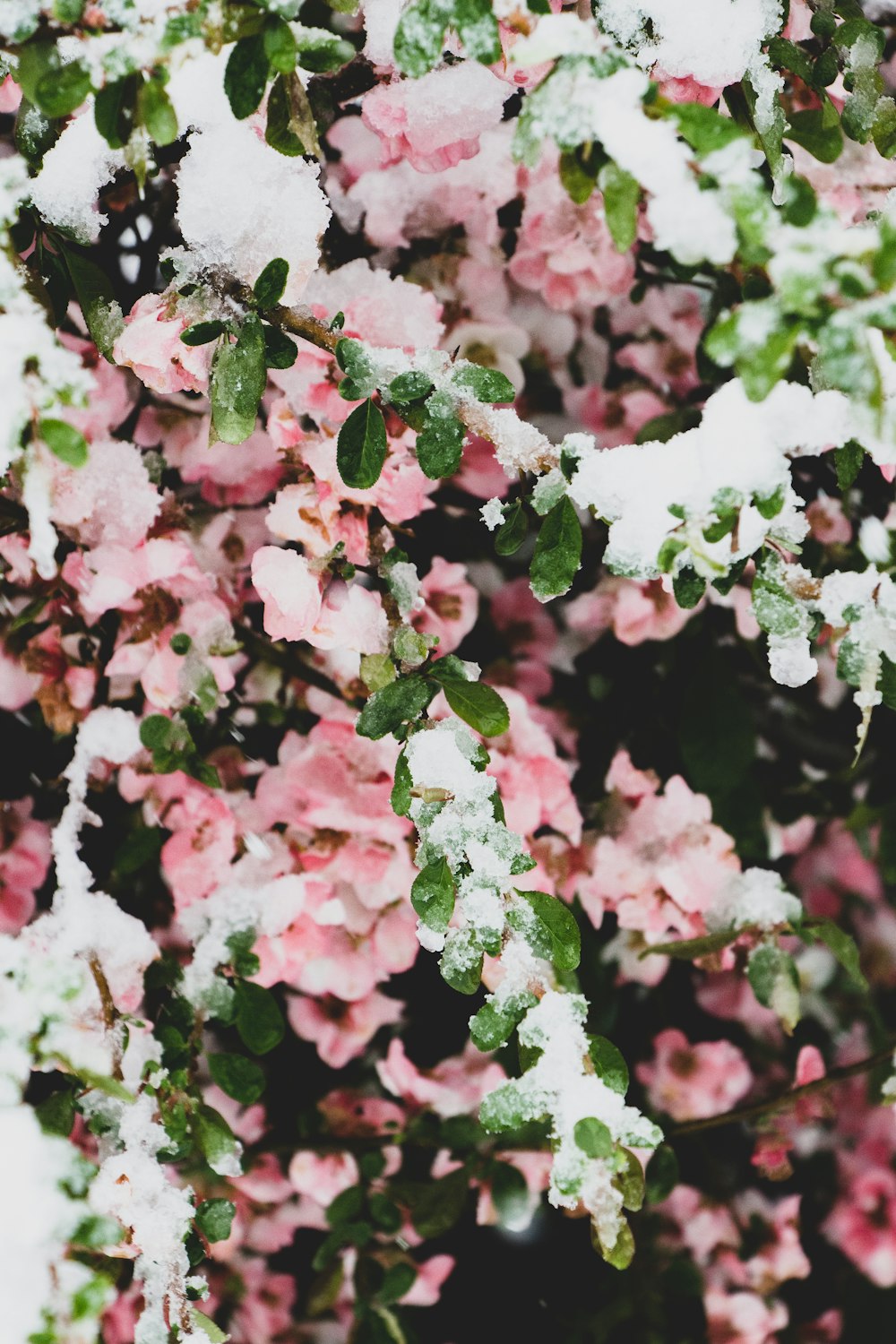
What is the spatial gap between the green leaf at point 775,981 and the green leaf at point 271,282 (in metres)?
0.58

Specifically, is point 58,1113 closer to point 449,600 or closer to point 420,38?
point 449,600

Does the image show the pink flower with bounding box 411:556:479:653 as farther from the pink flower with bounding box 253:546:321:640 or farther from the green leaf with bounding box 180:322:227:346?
the green leaf with bounding box 180:322:227:346

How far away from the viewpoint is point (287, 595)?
0.60 metres

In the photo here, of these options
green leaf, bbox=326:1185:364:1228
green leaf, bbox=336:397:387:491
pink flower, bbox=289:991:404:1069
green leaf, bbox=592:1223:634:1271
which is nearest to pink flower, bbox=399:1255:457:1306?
green leaf, bbox=326:1185:364:1228

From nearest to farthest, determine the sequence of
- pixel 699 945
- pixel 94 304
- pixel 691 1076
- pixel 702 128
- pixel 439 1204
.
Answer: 1. pixel 702 128
2. pixel 94 304
3. pixel 699 945
4. pixel 439 1204
5. pixel 691 1076

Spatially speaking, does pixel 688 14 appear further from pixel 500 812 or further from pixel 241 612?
pixel 241 612

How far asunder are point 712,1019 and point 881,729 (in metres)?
0.41

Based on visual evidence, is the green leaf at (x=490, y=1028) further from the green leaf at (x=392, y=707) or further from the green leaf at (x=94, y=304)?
the green leaf at (x=94, y=304)

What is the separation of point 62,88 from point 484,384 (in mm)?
211

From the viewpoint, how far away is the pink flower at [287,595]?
601mm

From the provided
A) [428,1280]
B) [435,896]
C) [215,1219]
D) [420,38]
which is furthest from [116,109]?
[428,1280]

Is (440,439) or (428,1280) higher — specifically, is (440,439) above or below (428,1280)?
above

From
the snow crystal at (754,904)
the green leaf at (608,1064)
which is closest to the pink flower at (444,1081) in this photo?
the snow crystal at (754,904)

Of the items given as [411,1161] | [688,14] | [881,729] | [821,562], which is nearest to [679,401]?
[821,562]
